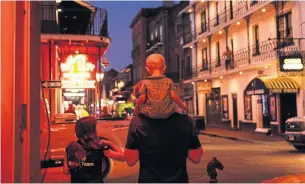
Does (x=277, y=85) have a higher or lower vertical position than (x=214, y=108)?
higher

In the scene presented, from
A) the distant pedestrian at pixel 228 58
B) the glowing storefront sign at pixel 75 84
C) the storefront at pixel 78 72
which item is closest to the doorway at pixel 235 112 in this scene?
the distant pedestrian at pixel 228 58

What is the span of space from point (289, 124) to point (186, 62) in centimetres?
2619

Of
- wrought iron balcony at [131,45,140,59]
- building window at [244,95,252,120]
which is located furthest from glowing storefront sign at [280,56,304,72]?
wrought iron balcony at [131,45,140,59]

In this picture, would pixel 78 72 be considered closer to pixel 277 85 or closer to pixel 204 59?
pixel 277 85

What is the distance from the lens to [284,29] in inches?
935

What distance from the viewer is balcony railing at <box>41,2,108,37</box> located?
62.2 ft

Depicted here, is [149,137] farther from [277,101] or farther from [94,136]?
[277,101]

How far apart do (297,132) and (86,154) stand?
43.4 feet

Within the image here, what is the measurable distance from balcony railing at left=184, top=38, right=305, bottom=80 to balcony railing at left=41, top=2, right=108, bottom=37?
9.24m

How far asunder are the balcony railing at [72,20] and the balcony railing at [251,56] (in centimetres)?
924

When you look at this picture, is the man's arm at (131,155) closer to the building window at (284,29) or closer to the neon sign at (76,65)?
the neon sign at (76,65)

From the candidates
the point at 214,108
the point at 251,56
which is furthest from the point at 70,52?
the point at 214,108

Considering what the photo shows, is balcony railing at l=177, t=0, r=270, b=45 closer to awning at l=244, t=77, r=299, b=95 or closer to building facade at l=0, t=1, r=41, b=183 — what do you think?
awning at l=244, t=77, r=299, b=95

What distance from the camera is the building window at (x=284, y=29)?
23062 millimetres
